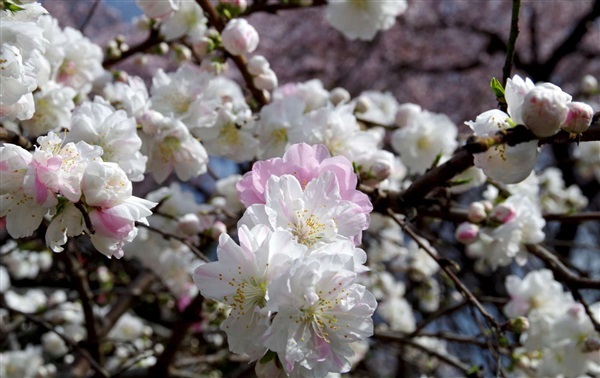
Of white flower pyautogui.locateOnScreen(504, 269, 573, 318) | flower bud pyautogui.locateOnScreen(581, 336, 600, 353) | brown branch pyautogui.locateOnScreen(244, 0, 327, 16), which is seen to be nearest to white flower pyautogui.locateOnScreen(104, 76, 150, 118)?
brown branch pyautogui.locateOnScreen(244, 0, 327, 16)

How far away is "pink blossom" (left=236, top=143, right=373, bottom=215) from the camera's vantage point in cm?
89

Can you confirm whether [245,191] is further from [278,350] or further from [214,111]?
[214,111]

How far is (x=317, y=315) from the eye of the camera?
799 millimetres

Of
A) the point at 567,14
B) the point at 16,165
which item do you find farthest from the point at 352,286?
the point at 567,14

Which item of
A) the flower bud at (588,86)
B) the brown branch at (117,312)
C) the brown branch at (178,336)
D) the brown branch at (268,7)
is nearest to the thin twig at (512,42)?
the brown branch at (268,7)

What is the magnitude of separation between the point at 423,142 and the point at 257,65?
2.47 ft

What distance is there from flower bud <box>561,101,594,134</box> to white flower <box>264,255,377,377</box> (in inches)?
15.2

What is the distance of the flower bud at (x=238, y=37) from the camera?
1.42 meters

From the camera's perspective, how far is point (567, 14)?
809cm

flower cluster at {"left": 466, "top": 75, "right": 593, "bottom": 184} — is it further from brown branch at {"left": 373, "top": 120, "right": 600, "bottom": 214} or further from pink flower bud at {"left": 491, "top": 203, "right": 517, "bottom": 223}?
pink flower bud at {"left": 491, "top": 203, "right": 517, "bottom": 223}

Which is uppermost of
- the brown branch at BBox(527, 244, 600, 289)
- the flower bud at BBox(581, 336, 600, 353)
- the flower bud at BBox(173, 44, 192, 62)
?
the flower bud at BBox(173, 44, 192, 62)

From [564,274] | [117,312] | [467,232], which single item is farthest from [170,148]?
[117,312]

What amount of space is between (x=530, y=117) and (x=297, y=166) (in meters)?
0.37

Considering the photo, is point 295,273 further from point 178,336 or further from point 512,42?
point 178,336
